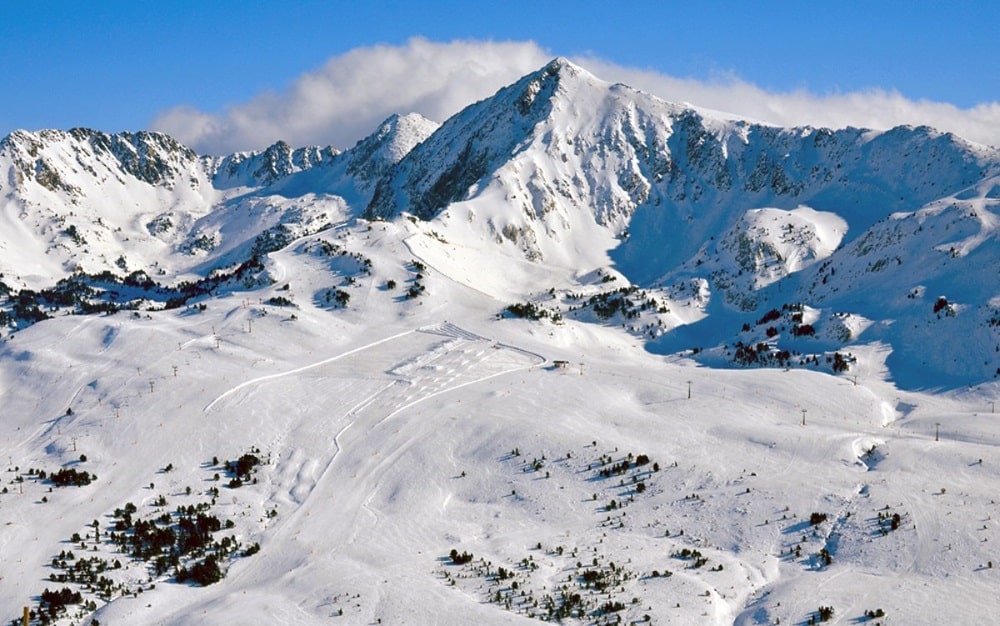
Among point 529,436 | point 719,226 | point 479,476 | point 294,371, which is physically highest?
point 719,226

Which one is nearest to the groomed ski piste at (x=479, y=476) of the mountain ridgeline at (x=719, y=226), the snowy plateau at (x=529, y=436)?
the snowy plateau at (x=529, y=436)

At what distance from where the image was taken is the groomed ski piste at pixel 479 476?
35062mm

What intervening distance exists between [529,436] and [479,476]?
19.0ft

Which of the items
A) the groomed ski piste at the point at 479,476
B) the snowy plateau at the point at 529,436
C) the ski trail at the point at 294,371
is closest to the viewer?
the groomed ski piste at the point at 479,476

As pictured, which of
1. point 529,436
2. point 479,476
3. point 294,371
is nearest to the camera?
point 479,476

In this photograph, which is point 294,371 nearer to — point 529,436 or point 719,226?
point 529,436

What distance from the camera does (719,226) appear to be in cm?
14775

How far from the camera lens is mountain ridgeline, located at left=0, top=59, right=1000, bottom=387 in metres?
82.3

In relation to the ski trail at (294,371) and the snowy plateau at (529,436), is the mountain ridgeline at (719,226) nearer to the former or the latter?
the snowy plateau at (529,436)

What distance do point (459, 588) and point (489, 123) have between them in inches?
6160

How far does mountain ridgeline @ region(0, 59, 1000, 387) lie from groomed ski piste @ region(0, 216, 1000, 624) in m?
9.14

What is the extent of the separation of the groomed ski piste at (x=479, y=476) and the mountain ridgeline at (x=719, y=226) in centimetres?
914

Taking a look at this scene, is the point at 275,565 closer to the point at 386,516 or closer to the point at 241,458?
the point at 386,516

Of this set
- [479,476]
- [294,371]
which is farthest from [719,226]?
[479,476]
